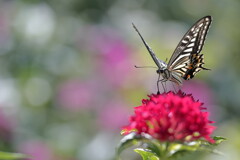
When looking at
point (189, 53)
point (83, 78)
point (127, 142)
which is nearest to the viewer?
point (127, 142)

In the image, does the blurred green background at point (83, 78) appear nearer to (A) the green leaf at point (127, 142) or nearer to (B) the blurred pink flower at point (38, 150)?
(B) the blurred pink flower at point (38, 150)

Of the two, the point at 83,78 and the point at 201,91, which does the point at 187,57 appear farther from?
A: the point at 83,78

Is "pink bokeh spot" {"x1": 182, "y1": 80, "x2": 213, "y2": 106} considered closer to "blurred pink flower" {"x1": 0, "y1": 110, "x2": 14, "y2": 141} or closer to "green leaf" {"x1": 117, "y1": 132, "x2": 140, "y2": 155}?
"blurred pink flower" {"x1": 0, "y1": 110, "x2": 14, "y2": 141}

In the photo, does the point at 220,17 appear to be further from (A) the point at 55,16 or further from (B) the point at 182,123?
(B) the point at 182,123

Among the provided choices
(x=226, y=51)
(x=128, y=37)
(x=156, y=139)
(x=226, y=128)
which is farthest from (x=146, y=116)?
(x=226, y=51)

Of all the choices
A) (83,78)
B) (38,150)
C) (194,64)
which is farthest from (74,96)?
(194,64)

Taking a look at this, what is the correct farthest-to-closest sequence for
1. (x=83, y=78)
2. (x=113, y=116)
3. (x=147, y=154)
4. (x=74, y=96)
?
(x=83, y=78)
(x=74, y=96)
(x=113, y=116)
(x=147, y=154)

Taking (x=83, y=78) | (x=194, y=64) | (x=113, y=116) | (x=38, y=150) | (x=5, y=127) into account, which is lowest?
(x=194, y=64)

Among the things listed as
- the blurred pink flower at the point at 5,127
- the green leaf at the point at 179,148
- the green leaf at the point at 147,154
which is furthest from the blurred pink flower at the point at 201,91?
the green leaf at the point at 179,148

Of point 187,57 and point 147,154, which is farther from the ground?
point 187,57
